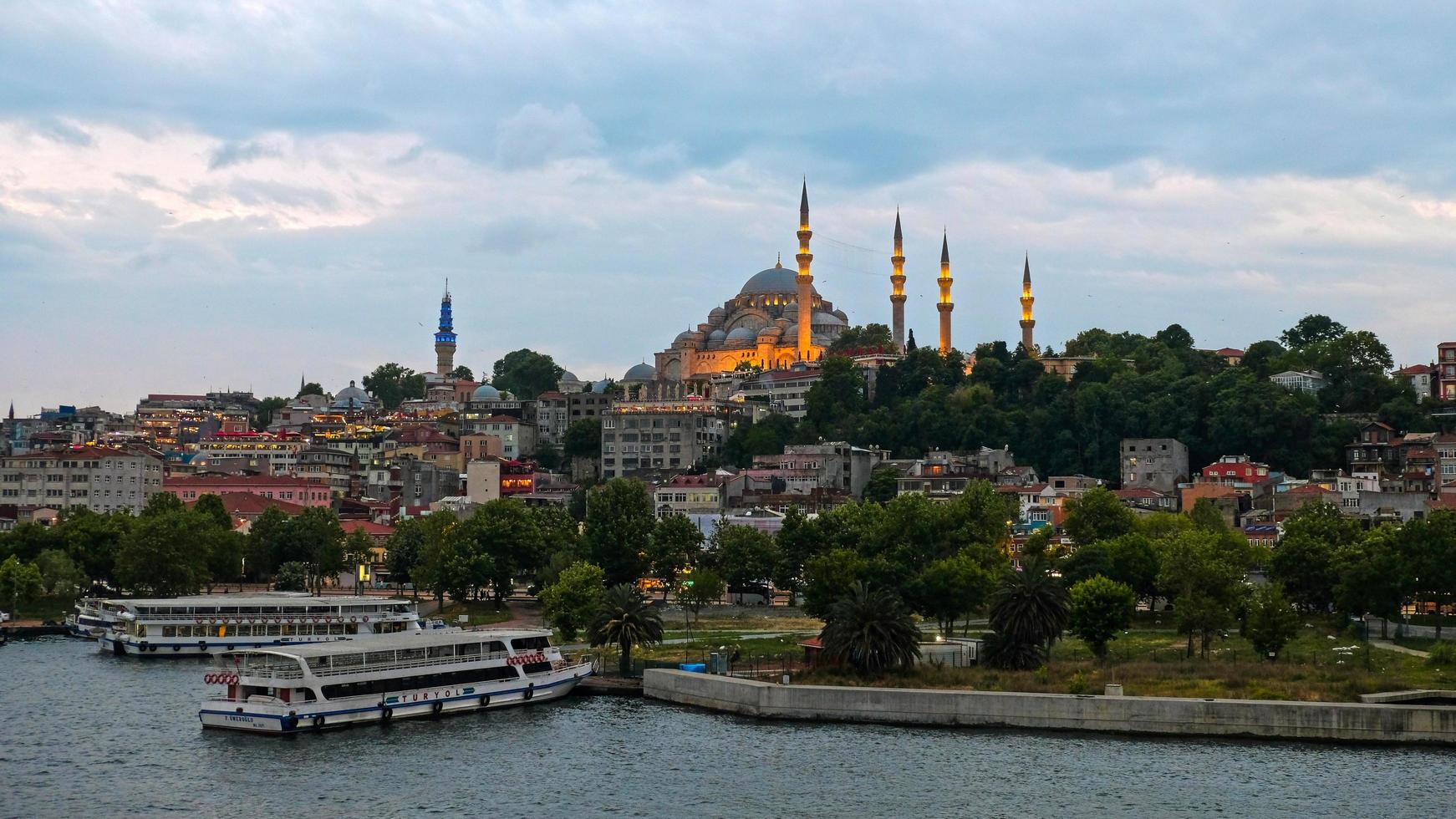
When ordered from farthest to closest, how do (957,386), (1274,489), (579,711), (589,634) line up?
(957,386), (1274,489), (589,634), (579,711)

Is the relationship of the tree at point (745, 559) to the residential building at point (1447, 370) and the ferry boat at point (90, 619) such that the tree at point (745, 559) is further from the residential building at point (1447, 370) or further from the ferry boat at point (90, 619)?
the residential building at point (1447, 370)

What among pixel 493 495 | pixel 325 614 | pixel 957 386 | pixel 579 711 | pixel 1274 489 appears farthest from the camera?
pixel 957 386

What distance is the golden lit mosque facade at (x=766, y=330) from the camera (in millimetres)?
176500

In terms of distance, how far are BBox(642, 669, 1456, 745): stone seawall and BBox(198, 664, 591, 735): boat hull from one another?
6.70m

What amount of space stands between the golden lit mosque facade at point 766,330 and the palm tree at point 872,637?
11630cm

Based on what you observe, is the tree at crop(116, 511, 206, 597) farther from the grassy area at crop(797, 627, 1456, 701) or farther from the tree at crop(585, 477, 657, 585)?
the grassy area at crop(797, 627, 1456, 701)

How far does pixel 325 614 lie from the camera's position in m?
77.5

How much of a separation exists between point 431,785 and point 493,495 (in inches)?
3483

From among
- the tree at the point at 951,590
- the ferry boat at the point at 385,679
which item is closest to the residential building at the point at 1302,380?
the tree at the point at 951,590

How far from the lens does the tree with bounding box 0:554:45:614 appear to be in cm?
8769

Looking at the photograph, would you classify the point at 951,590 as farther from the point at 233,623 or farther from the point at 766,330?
the point at 766,330

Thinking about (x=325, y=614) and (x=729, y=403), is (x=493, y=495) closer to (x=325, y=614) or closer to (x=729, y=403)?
(x=729, y=403)

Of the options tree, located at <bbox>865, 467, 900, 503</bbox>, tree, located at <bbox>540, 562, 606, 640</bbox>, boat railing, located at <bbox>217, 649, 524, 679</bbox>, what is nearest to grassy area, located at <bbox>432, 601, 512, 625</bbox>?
tree, located at <bbox>540, 562, 606, 640</bbox>

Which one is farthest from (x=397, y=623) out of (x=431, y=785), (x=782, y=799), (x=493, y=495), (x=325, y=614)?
(x=493, y=495)
